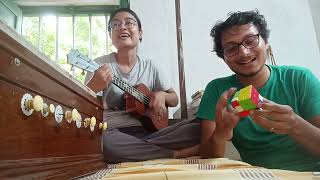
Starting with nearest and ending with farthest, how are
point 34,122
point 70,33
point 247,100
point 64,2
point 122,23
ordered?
point 34,122 → point 247,100 → point 122,23 → point 64,2 → point 70,33

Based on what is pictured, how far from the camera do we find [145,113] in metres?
1.38

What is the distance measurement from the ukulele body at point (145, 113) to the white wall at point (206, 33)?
55cm

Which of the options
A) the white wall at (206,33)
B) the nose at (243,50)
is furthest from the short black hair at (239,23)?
the white wall at (206,33)

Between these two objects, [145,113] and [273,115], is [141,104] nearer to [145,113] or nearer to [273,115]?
[145,113]

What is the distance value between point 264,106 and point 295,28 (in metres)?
1.75

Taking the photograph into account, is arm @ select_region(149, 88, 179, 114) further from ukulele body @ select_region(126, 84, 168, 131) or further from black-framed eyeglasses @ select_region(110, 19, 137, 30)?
black-framed eyeglasses @ select_region(110, 19, 137, 30)

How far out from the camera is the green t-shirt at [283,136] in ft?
2.64

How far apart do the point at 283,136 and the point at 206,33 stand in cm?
135

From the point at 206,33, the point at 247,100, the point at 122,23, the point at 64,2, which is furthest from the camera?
the point at 64,2

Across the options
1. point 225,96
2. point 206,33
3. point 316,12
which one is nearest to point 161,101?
point 225,96

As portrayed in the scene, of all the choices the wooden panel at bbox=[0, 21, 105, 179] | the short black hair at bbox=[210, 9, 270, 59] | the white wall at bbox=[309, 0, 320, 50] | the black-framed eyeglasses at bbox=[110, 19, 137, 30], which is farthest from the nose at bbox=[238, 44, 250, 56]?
the white wall at bbox=[309, 0, 320, 50]

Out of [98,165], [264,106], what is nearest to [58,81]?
[98,165]

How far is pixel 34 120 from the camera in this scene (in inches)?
17.3

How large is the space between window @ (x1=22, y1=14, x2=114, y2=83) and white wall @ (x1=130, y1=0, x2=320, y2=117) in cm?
46
